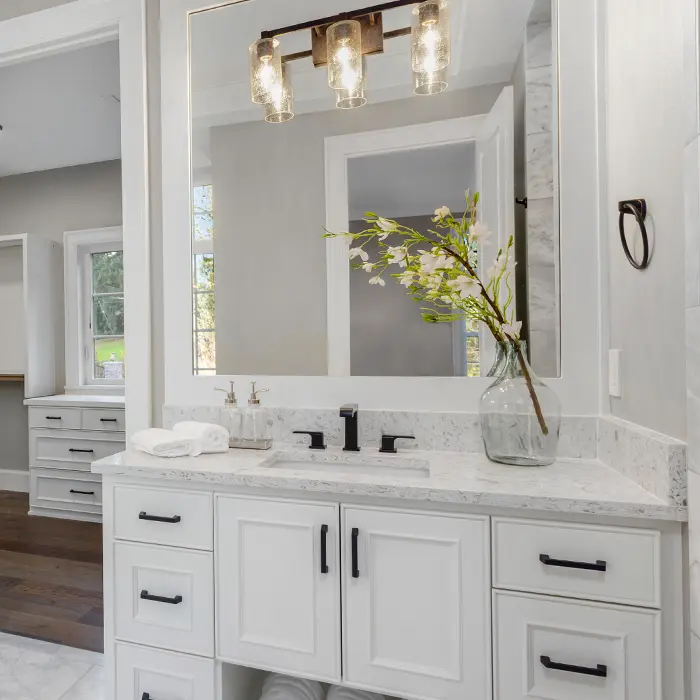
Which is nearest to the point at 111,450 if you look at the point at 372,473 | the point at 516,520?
the point at 372,473

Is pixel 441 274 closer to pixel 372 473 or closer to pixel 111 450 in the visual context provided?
pixel 372 473

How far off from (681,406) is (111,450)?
332 cm

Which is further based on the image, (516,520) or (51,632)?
(51,632)

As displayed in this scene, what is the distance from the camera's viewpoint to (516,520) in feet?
3.26

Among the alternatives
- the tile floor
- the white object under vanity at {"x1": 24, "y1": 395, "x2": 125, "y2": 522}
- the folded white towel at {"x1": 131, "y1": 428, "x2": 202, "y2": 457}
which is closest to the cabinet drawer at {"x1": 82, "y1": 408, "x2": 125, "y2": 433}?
the white object under vanity at {"x1": 24, "y1": 395, "x2": 125, "y2": 522}

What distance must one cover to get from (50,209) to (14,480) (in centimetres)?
228

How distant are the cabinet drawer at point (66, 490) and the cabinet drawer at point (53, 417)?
0.32 meters

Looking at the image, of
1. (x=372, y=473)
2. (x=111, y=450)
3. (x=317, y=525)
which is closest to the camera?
(x=317, y=525)

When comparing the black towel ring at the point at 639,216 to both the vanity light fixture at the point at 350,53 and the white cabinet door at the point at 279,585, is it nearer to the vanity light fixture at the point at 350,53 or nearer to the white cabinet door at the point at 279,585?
the vanity light fixture at the point at 350,53

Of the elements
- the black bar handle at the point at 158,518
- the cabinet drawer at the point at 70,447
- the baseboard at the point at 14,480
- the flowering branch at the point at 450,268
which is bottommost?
the baseboard at the point at 14,480

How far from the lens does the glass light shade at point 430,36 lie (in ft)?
4.47

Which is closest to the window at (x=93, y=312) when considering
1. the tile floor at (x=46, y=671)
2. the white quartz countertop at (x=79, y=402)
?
the white quartz countertop at (x=79, y=402)

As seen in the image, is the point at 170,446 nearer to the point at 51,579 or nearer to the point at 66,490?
the point at 51,579

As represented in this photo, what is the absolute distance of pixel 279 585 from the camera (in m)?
1.15
